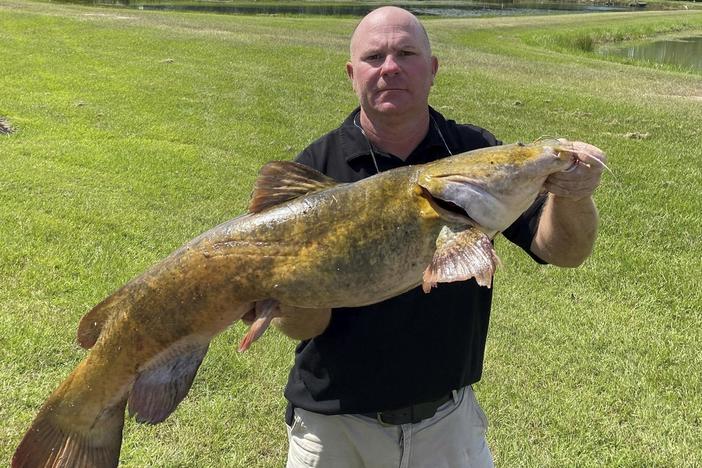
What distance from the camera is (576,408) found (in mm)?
4219

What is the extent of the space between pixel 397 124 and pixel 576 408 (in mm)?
2706

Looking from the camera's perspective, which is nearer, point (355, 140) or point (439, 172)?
point (439, 172)

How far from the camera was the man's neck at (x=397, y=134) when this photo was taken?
257cm

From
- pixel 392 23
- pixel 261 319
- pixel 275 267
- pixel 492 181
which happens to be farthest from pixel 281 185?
pixel 392 23

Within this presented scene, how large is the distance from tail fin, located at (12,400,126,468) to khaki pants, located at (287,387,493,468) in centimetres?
80

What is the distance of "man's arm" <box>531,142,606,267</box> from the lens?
2.12 m

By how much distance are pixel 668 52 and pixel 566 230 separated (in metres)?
29.8

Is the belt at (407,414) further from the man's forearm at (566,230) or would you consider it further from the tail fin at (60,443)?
the tail fin at (60,443)

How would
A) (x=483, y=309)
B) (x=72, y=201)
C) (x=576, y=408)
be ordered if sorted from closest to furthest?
1. (x=483, y=309)
2. (x=576, y=408)
3. (x=72, y=201)

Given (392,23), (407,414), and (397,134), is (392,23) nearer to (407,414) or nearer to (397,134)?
(397,134)

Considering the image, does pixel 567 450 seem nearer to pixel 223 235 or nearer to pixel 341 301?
pixel 341 301

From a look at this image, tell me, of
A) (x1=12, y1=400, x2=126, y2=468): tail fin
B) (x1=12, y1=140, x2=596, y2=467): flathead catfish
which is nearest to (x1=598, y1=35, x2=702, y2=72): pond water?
(x1=12, y1=140, x2=596, y2=467): flathead catfish

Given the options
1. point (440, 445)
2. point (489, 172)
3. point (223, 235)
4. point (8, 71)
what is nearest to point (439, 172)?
point (489, 172)

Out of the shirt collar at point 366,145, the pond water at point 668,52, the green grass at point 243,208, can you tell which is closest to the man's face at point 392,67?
the shirt collar at point 366,145
